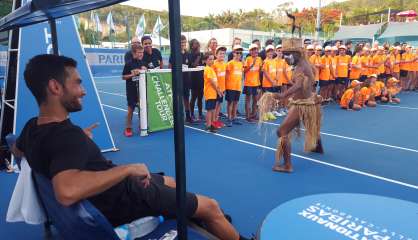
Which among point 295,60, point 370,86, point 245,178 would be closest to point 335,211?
point 245,178

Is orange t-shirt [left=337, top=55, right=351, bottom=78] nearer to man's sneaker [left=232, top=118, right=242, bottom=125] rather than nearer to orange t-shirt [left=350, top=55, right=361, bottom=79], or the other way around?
orange t-shirt [left=350, top=55, right=361, bottom=79]

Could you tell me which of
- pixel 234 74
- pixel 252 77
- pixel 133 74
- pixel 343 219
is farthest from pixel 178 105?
pixel 252 77

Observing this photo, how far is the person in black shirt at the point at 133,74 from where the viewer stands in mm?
6602

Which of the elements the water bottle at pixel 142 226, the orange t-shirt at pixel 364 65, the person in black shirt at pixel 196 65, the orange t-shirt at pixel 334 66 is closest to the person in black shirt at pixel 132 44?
the person in black shirt at pixel 196 65

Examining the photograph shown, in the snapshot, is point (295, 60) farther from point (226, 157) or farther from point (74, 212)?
point (74, 212)

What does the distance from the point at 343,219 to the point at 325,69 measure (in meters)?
9.24

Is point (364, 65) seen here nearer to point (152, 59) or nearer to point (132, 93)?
point (152, 59)

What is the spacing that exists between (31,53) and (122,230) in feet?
12.7

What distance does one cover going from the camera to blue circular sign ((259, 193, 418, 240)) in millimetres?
1783

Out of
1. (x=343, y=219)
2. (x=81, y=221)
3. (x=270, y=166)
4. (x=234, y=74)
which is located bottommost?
(x=270, y=166)

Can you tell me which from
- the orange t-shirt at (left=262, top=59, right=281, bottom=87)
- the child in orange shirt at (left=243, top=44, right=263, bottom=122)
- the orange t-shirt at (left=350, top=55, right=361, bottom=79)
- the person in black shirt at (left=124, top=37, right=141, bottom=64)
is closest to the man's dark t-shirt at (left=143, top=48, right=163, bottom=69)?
the person in black shirt at (left=124, top=37, right=141, bottom=64)

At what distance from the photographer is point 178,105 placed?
156 centimetres

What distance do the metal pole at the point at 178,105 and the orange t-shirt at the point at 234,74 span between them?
20.4 ft

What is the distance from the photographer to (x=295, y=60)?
4.89m
